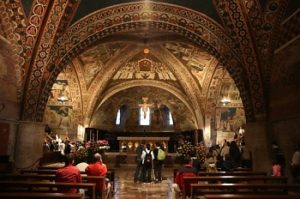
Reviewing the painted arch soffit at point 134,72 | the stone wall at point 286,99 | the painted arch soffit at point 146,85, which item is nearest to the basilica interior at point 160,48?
the stone wall at point 286,99

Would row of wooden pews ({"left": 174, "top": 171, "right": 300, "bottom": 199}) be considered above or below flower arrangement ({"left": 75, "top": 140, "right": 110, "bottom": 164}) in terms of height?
below

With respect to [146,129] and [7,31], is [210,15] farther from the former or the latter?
[146,129]

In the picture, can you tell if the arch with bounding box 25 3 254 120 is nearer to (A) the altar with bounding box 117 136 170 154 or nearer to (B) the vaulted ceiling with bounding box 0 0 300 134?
(B) the vaulted ceiling with bounding box 0 0 300 134

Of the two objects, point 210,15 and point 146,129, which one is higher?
point 210,15

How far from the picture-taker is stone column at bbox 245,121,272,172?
11.5m

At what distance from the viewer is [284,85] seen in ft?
34.3

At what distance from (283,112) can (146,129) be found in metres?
16.5

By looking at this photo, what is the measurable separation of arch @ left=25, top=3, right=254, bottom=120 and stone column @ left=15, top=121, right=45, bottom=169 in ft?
1.99

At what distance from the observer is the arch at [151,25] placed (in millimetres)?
12430

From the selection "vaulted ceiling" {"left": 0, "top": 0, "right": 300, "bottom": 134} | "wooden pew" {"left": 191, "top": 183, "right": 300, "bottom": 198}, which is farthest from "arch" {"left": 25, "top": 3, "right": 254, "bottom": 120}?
"wooden pew" {"left": 191, "top": 183, "right": 300, "bottom": 198}

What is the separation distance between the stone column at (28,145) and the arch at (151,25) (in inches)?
23.9

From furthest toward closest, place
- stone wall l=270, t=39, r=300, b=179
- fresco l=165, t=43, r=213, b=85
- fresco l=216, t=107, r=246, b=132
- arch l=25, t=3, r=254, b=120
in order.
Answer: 1. fresco l=216, t=107, r=246, b=132
2. fresco l=165, t=43, r=213, b=85
3. arch l=25, t=3, r=254, b=120
4. stone wall l=270, t=39, r=300, b=179

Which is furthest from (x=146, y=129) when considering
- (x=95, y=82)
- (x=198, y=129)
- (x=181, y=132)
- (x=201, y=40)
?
(x=201, y=40)

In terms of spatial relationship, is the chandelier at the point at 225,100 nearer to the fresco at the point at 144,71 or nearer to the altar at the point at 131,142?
the fresco at the point at 144,71
